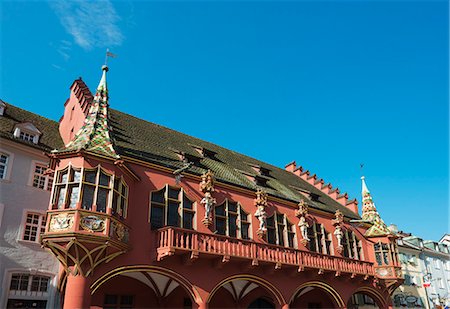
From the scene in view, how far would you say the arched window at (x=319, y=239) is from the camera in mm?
24553

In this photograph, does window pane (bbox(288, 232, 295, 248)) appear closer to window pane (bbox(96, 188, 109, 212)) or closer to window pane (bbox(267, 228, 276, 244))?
window pane (bbox(267, 228, 276, 244))

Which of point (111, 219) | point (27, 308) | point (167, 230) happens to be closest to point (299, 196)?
point (167, 230)

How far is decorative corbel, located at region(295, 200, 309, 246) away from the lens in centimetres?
2365

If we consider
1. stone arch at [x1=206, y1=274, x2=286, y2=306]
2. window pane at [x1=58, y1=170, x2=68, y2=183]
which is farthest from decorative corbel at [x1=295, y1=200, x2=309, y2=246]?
window pane at [x1=58, y1=170, x2=68, y2=183]

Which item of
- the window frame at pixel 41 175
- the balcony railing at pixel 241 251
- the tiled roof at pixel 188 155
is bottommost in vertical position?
the balcony railing at pixel 241 251

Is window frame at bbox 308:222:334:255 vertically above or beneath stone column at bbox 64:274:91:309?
above

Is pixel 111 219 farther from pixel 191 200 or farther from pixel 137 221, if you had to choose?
pixel 191 200

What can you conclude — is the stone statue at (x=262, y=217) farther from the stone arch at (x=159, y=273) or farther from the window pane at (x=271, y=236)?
the stone arch at (x=159, y=273)

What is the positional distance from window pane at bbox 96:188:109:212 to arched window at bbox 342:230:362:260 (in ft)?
54.9

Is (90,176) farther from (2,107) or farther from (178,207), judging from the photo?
(2,107)

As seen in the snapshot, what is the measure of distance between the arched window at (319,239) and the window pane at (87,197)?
13831 millimetres

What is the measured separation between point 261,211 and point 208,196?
3.67 metres

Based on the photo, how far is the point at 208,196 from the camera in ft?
64.8

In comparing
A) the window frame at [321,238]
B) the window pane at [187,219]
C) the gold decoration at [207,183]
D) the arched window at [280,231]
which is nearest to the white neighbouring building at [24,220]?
the window pane at [187,219]
